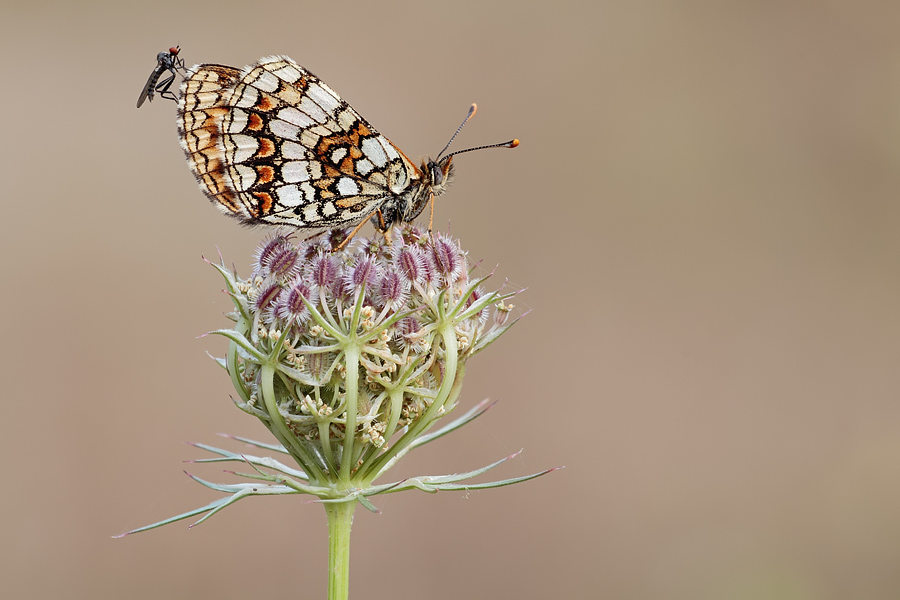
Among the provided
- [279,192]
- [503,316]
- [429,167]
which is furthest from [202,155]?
[503,316]

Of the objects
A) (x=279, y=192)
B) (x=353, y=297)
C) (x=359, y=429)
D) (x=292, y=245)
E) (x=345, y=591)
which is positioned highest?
(x=279, y=192)

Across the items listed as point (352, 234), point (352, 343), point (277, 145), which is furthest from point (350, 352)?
point (277, 145)

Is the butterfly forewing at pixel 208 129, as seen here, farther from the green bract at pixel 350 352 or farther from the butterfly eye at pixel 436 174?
the butterfly eye at pixel 436 174

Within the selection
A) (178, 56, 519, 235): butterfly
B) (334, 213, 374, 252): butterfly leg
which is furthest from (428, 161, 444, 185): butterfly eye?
(334, 213, 374, 252): butterfly leg

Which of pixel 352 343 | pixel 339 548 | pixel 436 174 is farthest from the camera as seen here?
pixel 436 174

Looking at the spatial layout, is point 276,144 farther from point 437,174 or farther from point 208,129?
point 437,174

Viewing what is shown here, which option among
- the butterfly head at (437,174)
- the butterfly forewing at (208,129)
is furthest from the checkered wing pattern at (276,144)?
the butterfly head at (437,174)

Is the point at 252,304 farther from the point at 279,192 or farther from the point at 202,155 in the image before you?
the point at 202,155
